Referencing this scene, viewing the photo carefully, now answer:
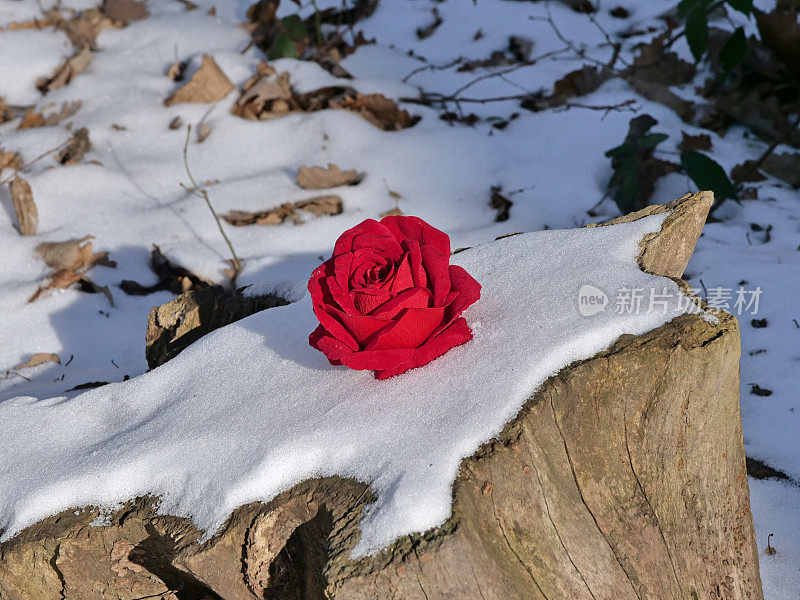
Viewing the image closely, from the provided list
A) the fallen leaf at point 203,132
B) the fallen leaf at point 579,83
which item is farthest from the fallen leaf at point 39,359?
the fallen leaf at point 579,83

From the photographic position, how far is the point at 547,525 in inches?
52.4

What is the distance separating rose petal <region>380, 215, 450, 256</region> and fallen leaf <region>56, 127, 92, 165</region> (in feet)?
7.82

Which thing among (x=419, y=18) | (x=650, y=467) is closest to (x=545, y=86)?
(x=419, y=18)

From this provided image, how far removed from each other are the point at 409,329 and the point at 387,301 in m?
0.08

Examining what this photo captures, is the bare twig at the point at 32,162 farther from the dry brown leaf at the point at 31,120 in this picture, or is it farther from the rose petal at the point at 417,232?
the rose petal at the point at 417,232

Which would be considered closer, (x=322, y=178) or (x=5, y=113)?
(x=322, y=178)

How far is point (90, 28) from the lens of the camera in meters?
4.18

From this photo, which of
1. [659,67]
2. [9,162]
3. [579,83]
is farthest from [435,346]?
[659,67]

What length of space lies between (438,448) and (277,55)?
3.18 meters

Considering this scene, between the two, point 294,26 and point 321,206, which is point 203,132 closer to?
point 321,206

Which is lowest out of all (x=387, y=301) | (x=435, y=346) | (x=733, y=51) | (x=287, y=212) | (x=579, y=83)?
(x=287, y=212)

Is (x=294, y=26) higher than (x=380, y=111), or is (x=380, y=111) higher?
(x=294, y=26)

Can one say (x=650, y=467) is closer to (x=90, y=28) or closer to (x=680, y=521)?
(x=680, y=521)

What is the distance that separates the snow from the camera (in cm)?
135
